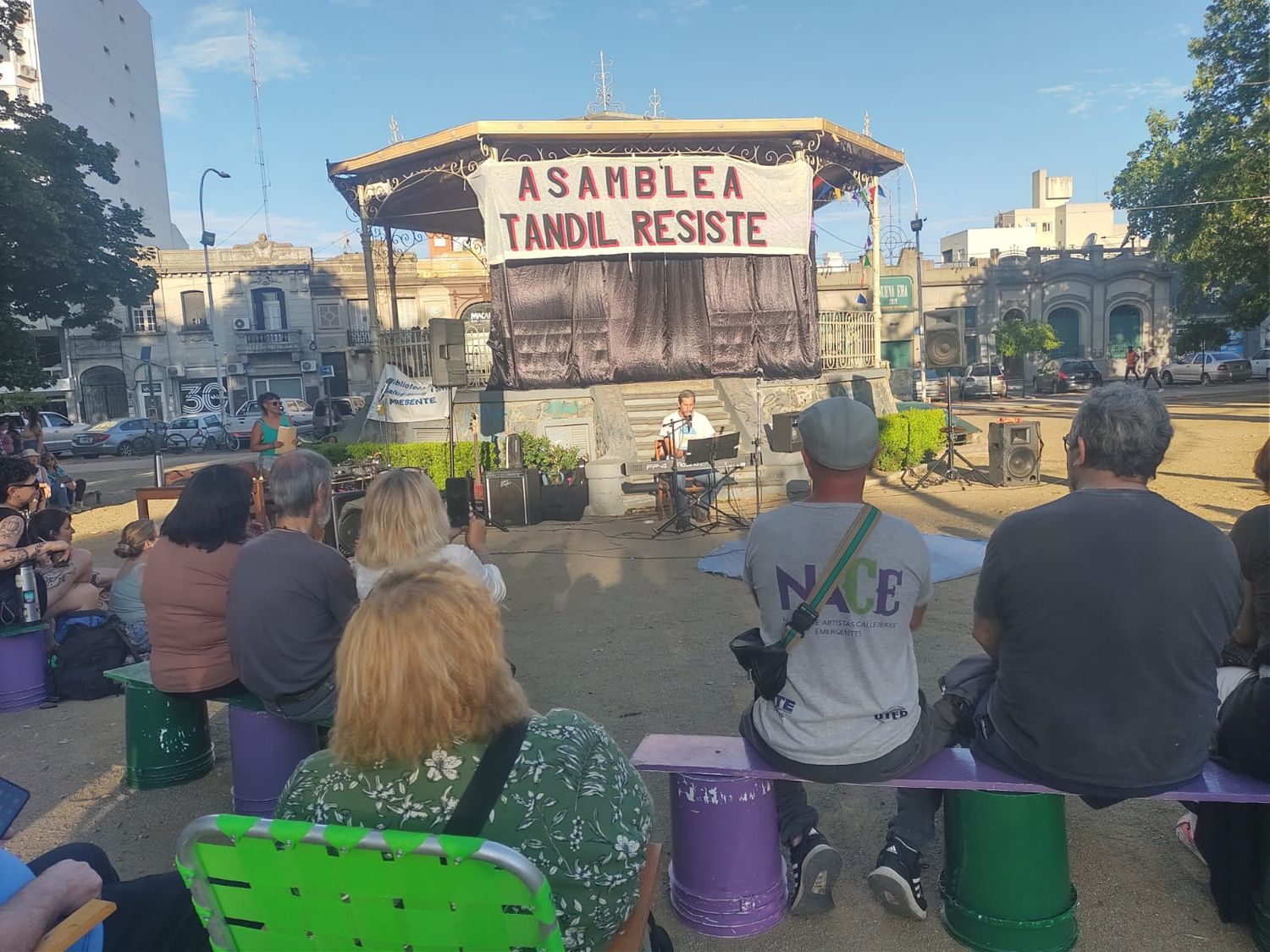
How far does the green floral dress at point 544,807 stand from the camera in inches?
71.5

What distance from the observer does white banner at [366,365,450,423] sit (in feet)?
47.3

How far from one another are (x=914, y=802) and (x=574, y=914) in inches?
59.0

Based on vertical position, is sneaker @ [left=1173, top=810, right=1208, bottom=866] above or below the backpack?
below

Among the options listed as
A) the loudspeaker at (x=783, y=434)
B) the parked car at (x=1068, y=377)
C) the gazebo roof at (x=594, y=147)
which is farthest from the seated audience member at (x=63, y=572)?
the parked car at (x=1068, y=377)

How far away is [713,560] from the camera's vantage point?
8.16m

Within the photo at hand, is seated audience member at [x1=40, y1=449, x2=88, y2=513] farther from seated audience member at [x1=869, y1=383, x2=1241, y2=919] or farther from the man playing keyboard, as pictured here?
seated audience member at [x1=869, y1=383, x2=1241, y2=919]

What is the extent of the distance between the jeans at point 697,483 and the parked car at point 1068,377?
96.1 ft

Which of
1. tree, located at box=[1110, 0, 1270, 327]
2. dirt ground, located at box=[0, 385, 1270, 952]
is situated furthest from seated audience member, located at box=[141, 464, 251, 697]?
tree, located at box=[1110, 0, 1270, 327]

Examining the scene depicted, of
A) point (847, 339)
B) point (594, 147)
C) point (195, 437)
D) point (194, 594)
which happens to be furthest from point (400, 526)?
point (195, 437)

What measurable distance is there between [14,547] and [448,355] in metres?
6.36

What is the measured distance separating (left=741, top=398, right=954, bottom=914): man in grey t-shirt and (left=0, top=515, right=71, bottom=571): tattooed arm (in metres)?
4.44

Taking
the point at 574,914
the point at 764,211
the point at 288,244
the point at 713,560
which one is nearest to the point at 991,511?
the point at 713,560

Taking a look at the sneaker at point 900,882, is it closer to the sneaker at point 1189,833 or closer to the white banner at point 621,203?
the sneaker at point 1189,833

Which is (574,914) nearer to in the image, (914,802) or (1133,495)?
(914,802)
